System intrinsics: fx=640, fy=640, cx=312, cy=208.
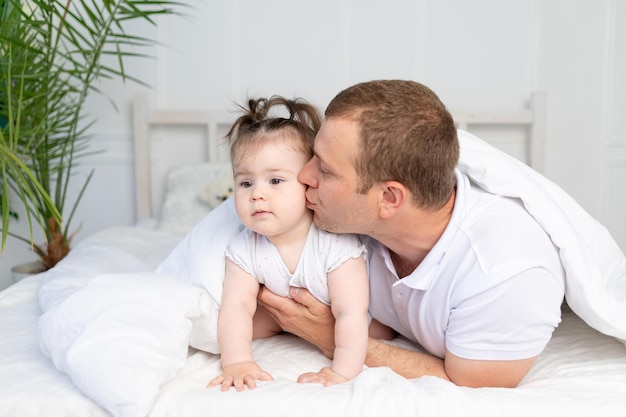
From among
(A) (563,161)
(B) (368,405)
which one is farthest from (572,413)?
(A) (563,161)

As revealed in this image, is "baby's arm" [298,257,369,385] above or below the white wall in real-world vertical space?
below

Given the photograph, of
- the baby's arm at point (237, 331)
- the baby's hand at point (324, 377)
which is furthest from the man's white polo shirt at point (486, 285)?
the baby's arm at point (237, 331)

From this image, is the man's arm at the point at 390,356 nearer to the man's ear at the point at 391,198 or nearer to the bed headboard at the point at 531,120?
the man's ear at the point at 391,198

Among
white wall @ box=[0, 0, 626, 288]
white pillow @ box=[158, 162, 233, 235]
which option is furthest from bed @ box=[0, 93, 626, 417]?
white wall @ box=[0, 0, 626, 288]

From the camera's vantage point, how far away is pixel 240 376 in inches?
48.1

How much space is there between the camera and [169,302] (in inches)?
52.5

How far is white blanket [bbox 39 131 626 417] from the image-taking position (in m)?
1.16

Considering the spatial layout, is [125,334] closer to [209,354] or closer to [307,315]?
[209,354]

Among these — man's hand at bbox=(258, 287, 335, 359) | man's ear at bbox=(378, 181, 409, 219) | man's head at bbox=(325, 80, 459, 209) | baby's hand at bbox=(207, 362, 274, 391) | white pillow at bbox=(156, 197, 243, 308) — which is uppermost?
man's head at bbox=(325, 80, 459, 209)

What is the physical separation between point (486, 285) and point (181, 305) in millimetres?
618

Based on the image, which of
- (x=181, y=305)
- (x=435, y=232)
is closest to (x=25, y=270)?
(x=181, y=305)

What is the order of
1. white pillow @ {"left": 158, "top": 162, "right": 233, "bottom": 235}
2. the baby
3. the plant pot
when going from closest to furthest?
1. the baby
2. the plant pot
3. white pillow @ {"left": 158, "top": 162, "right": 233, "bottom": 235}

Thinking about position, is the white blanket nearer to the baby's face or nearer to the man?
the man

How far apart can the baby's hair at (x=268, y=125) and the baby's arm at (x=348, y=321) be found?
282 millimetres
